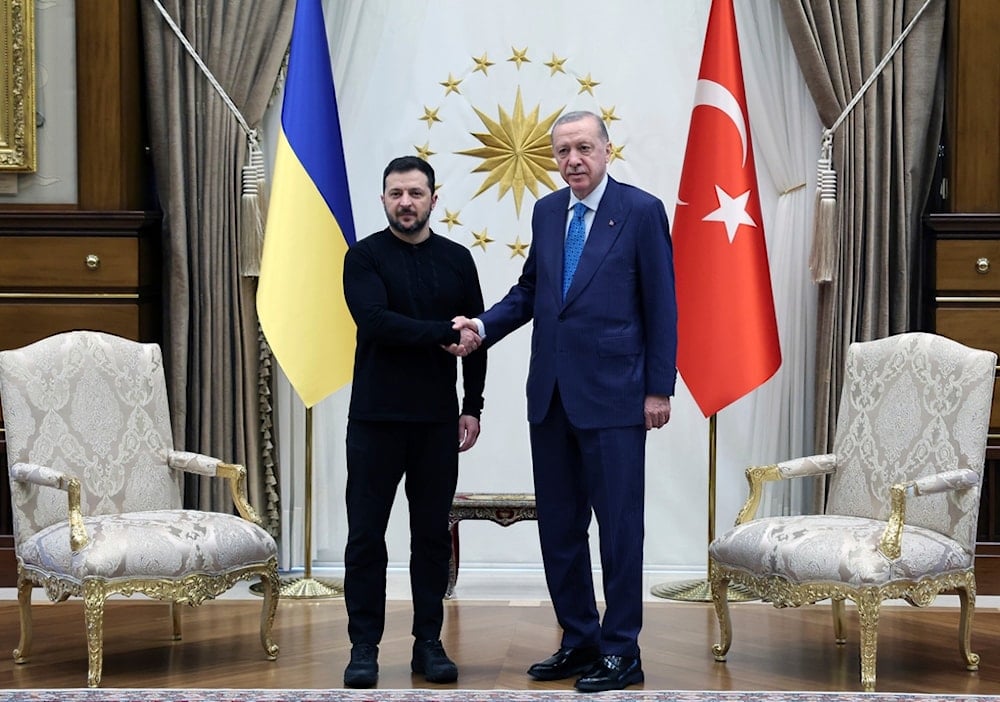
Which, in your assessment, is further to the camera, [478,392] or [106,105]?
[106,105]

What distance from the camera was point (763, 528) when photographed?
13.7 feet

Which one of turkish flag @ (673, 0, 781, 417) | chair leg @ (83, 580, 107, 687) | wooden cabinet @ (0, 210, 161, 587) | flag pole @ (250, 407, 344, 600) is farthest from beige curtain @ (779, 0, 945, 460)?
chair leg @ (83, 580, 107, 687)

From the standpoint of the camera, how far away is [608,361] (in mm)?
3885

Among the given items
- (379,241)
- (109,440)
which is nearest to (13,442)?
(109,440)

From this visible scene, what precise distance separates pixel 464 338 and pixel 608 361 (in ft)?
1.31

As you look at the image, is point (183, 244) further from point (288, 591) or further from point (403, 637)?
point (403, 637)

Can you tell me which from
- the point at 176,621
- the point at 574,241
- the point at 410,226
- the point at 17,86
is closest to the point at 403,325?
the point at 410,226

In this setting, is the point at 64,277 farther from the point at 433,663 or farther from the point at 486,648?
the point at 433,663

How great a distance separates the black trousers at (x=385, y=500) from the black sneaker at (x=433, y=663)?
0.39 ft

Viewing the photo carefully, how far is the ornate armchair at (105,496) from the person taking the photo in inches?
157

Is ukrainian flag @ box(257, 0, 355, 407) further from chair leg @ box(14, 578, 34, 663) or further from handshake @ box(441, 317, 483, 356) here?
handshake @ box(441, 317, 483, 356)

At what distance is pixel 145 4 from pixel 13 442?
218 centimetres

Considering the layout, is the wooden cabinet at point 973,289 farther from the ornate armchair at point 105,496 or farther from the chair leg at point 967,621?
the ornate armchair at point 105,496

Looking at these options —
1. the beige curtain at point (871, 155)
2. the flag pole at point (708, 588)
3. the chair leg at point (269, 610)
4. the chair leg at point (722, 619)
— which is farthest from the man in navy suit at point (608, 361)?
the beige curtain at point (871, 155)
